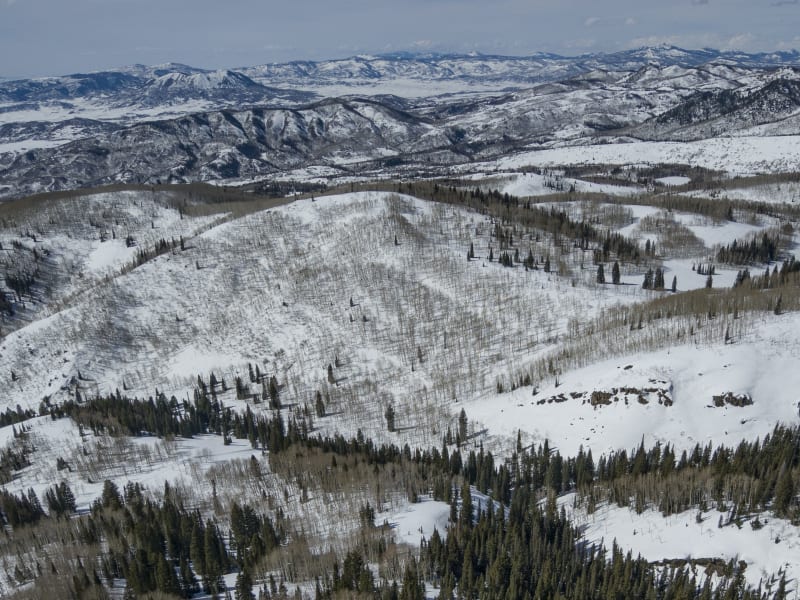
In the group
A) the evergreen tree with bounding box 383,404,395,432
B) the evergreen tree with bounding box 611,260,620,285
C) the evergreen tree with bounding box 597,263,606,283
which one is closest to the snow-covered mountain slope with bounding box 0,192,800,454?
the evergreen tree with bounding box 383,404,395,432

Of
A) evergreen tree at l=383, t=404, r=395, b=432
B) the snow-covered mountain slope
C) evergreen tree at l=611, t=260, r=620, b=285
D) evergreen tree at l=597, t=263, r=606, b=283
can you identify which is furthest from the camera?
evergreen tree at l=611, t=260, r=620, b=285

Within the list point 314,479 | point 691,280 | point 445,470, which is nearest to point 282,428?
point 314,479

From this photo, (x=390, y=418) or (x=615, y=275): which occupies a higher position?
(x=615, y=275)

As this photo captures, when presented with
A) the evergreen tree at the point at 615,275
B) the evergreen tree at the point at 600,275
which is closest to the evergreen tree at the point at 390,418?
the evergreen tree at the point at 600,275

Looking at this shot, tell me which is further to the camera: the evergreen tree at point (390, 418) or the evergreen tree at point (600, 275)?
the evergreen tree at point (600, 275)

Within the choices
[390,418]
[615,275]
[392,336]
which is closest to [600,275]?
[615,275]

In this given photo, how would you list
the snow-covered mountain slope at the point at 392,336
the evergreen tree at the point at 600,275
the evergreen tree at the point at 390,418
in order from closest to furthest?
the snow-covered mountain slope at the point at 392,336
the evergreen tree at the point at 390,418
the evergreen tree at the point at 600,275

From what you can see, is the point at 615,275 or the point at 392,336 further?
the point at 615,275

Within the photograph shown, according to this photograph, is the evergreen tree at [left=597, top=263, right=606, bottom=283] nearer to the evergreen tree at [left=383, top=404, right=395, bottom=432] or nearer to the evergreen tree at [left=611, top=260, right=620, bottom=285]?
the evergreen tree at [left=611, top=260, right=620, bottom=285]

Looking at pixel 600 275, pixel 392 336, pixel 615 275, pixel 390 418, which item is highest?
pixel 600 275

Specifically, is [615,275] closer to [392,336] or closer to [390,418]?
[392,336]

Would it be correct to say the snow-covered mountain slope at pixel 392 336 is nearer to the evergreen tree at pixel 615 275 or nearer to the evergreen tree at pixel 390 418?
the evergreen tree at pixel 390 418

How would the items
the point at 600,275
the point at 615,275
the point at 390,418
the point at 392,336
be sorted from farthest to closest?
the point at 615,275 → the point at 600,275 → the point at 392,336 → the point at 390,418

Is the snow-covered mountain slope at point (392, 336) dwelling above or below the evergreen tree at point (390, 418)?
above
